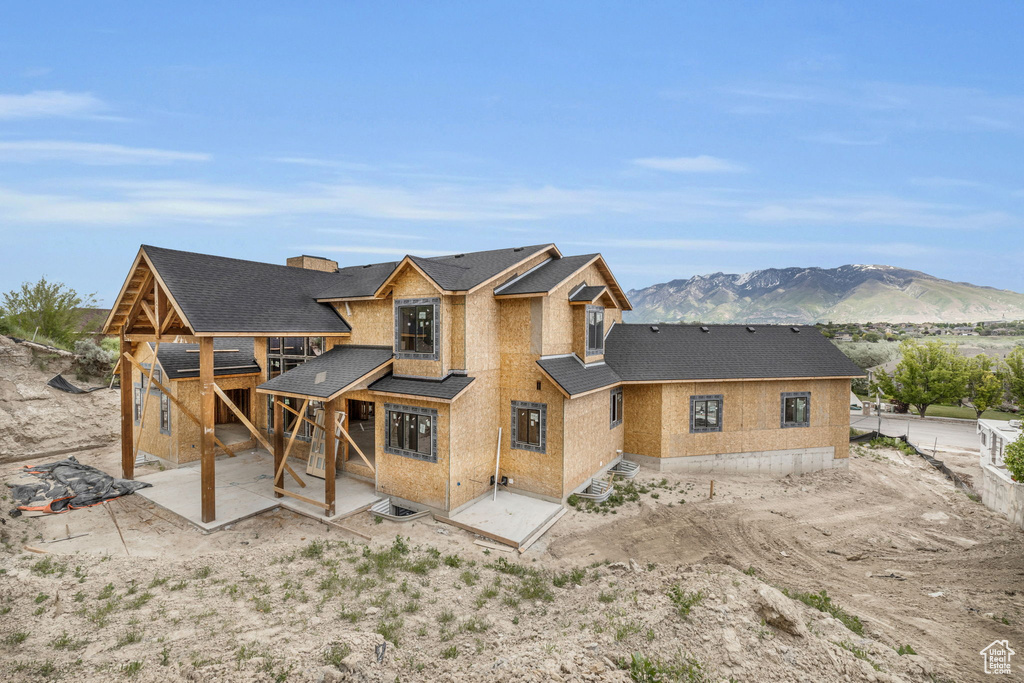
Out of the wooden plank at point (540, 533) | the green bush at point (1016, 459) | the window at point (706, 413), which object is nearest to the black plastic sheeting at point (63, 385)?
the wooden plank at point (540, 533)

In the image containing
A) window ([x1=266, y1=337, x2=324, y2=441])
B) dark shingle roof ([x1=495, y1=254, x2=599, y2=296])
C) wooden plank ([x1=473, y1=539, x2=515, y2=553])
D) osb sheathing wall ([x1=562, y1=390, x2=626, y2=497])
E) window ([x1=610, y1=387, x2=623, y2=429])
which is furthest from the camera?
window ([x1=610, y1=387, x2=623, y2=429])

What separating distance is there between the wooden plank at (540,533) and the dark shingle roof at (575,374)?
3.72 m

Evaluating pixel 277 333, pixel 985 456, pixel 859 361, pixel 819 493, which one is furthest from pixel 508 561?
pixel 859 361

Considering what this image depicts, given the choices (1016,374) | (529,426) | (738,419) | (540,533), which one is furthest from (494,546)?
(1016,374)

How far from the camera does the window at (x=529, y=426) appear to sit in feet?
46.2

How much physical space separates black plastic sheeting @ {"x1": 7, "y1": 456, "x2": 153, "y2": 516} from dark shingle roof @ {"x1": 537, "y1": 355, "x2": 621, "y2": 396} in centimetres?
1440

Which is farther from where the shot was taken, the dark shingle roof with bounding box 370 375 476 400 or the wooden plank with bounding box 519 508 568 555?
the dark shingle roof with bounding box 370 375 476 400

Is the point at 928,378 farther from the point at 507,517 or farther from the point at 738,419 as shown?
the point at 507,517

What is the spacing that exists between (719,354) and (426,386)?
13538 mm

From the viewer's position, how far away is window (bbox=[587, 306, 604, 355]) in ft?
53.9

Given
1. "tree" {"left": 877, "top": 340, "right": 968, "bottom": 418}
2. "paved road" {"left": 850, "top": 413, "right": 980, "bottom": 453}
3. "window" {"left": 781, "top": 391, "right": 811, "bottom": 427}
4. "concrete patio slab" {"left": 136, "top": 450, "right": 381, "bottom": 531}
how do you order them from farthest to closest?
"tree" {"left": 877, "top": 340, "right": 968, "bottom": 418} → "paved road" {"left": 850, "top": 413, "right": 980, "bottom": 453} → "window" {"left": 781, "top": 391, "right": 811, "bottom": 427} → "concrete patio slab" {"left": 136, "top": 450, "right": 381, "bottom": 531}

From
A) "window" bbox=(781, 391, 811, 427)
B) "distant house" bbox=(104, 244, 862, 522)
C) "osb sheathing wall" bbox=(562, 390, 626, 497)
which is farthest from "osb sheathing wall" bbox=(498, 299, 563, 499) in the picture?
"window" bbox=(781, 391, 811, 427)

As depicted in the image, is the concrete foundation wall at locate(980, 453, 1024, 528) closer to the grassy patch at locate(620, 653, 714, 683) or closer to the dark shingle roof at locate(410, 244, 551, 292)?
the grassy patch at locate(620, 653, 714, 683)

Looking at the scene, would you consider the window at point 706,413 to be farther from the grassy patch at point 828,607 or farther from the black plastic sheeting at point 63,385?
the black plastic sheeting at point 63,385
